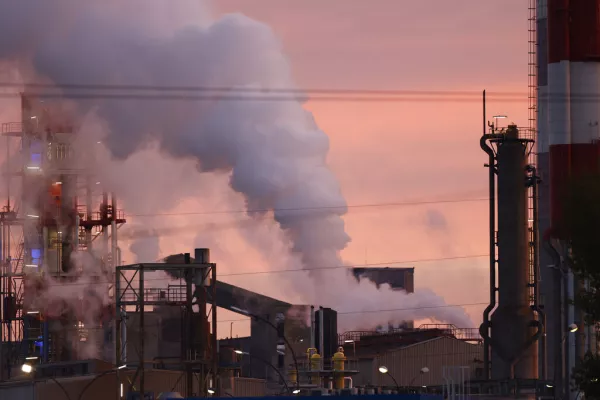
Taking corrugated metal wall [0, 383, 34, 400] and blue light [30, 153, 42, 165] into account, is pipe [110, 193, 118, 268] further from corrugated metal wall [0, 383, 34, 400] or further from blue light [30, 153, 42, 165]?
corrugated metal wall [0, 383, 34, 400]

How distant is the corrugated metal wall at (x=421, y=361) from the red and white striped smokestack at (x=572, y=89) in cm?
2085

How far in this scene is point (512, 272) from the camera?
2375 inches

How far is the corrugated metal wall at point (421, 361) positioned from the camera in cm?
8262

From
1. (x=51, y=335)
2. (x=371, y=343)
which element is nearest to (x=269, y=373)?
(x=371, y=343)

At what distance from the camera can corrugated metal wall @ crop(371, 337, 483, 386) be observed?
3253 inches

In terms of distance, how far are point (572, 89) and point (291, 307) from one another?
24.9m

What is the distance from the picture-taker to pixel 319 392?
51.0 m

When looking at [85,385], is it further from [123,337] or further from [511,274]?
[511,274]

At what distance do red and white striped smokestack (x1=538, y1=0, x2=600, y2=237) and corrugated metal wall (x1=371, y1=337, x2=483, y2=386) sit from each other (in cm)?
2085

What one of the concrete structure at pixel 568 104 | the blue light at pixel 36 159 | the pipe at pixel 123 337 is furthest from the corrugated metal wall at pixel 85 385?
the blue light at pixel 36 159

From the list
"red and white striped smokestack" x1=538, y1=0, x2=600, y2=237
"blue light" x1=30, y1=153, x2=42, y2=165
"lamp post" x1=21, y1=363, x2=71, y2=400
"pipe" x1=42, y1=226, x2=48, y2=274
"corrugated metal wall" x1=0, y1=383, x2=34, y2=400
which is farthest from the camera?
"pipe" x1=42, y1=226, x2=48, y2=274

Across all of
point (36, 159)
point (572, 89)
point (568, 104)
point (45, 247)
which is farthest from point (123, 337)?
point (36, 159)

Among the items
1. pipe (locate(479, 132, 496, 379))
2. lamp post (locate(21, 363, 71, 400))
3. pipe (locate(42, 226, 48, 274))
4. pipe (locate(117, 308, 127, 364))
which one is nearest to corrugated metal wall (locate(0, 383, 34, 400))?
lamp post (locate(21, 363, 71, 400))

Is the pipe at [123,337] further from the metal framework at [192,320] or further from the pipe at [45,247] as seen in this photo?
the pipe at [45,247]
